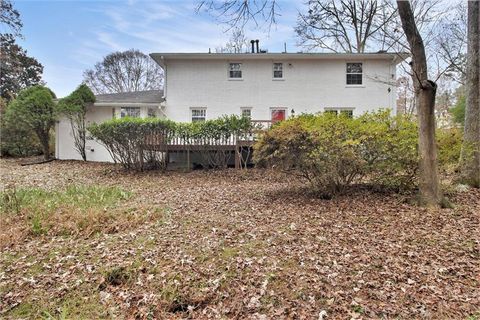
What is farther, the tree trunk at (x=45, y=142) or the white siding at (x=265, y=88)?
the tree trunk at (x=45, y=142)

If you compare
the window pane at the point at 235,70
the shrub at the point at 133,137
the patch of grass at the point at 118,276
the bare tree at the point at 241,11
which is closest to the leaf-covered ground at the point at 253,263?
the patch of grass at the point at 118,276

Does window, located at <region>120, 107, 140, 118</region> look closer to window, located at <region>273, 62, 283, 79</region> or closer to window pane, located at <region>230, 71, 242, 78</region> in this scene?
window pane, located at <region>230, 71, 242, 78</region>

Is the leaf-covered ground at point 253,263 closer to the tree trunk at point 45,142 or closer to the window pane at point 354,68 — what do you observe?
the window pane at point 354,68

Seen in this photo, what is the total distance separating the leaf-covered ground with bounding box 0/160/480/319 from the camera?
10.3 feet

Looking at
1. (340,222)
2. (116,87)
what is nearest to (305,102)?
(340,222)

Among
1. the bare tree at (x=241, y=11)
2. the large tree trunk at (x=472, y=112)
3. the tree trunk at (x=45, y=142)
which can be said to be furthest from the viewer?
the tree trunk at (x=45, y=142)

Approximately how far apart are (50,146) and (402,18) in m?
18.6

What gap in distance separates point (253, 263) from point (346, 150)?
12.5ft

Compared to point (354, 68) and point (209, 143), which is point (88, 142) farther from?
point (354, 68)

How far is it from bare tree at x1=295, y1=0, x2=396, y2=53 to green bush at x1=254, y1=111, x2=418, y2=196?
50.1ft

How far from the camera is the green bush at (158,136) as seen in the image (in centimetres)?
1162

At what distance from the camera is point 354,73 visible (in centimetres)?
1586

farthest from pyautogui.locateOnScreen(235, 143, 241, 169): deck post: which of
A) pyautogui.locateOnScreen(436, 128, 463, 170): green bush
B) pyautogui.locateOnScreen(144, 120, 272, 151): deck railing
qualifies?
pyautogui.locateOnScreen(436, 128, 463, 170): green bush

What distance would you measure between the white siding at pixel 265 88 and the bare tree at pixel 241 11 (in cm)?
845
